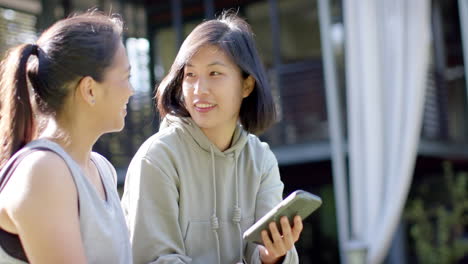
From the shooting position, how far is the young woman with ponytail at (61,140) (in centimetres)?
142

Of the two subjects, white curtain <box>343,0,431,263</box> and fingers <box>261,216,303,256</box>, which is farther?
white curtain <box>343,0,431,263</box>

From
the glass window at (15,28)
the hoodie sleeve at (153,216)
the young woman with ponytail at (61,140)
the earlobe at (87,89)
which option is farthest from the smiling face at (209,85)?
the glass window at (15,28)

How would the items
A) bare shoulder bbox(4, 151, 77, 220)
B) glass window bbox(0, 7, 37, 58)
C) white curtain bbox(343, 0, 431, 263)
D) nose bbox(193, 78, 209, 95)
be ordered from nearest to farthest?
bare shoulder bbox(4, 151, 77, 220), nose bbox(193, 78, 209, 95), white curtain bbox(343, 0, 431, 263), glass window bbox(0, 7, 37, 58)

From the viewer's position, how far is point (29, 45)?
1589 millimetres

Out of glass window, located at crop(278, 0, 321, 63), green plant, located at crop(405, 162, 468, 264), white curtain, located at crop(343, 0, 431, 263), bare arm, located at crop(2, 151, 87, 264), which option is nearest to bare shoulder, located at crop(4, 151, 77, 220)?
bare arm, located at crop(2, 151, 87, 264)

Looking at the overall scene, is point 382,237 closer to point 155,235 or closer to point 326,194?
point 155,235

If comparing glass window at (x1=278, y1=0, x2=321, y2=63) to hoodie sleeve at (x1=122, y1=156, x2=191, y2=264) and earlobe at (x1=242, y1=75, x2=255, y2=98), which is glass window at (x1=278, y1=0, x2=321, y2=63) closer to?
earlobe at (x1=242, y1=75, x2=255, y2=98)

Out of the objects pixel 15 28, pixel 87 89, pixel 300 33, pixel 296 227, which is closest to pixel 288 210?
pixel 296 227

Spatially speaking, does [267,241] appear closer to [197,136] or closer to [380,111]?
[197,136]

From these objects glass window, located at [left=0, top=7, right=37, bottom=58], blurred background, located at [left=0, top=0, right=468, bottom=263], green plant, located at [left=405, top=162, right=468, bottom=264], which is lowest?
green plant, located at [left=405, top=162, right=468, bottom=264]

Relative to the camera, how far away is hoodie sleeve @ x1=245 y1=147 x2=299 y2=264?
2.05 metres

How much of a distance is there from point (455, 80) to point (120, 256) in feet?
29.3

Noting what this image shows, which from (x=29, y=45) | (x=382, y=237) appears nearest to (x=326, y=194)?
(x=382, y=237)

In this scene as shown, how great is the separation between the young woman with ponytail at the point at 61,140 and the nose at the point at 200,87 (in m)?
0.35
